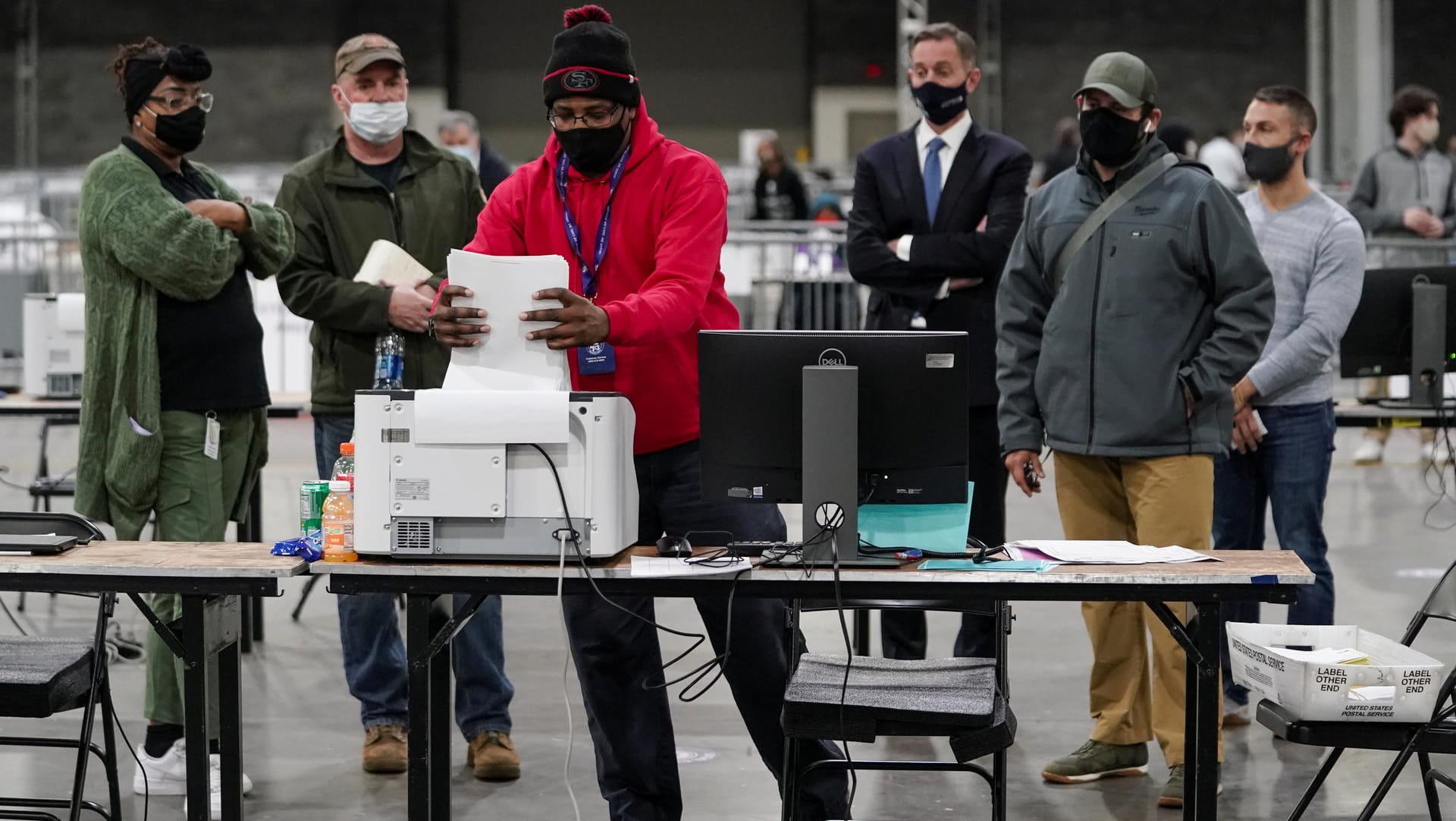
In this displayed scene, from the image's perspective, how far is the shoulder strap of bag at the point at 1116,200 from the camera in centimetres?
391

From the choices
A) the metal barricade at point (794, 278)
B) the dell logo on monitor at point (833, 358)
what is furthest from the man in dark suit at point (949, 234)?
the metal barricade at point (794, 278)

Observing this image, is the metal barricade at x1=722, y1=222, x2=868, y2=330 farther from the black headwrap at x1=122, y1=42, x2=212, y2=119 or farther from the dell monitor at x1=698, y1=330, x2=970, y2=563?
the dell monitor at x1=698, y1=330, x2=970, y2=563

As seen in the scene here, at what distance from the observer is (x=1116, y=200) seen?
12.9 feet

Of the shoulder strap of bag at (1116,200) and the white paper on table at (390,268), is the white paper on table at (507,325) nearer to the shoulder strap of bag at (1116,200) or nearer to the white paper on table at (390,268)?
the white paper on table at (390,268)

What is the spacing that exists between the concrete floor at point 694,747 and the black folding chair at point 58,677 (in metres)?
0.59

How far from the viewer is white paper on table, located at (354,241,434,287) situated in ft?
13.6

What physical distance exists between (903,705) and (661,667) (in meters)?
0.64

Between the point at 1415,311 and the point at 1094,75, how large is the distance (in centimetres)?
189

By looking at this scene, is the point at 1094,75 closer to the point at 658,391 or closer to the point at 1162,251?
the point at 1162,251

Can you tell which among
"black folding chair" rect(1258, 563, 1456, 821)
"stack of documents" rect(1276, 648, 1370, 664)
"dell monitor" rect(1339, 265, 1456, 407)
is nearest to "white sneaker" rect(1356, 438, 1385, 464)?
"dell monitor" rect(1339, 265, 1456, 407)

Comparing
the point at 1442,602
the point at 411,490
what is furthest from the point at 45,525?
the point at 1442,602

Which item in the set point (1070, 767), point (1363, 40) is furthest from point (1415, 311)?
point (1363, 40)

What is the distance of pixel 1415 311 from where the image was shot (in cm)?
511

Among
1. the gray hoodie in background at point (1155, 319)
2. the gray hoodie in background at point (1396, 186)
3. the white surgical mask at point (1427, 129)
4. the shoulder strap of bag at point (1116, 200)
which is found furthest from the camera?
the gray hoodie in background at point (1396, 186)
